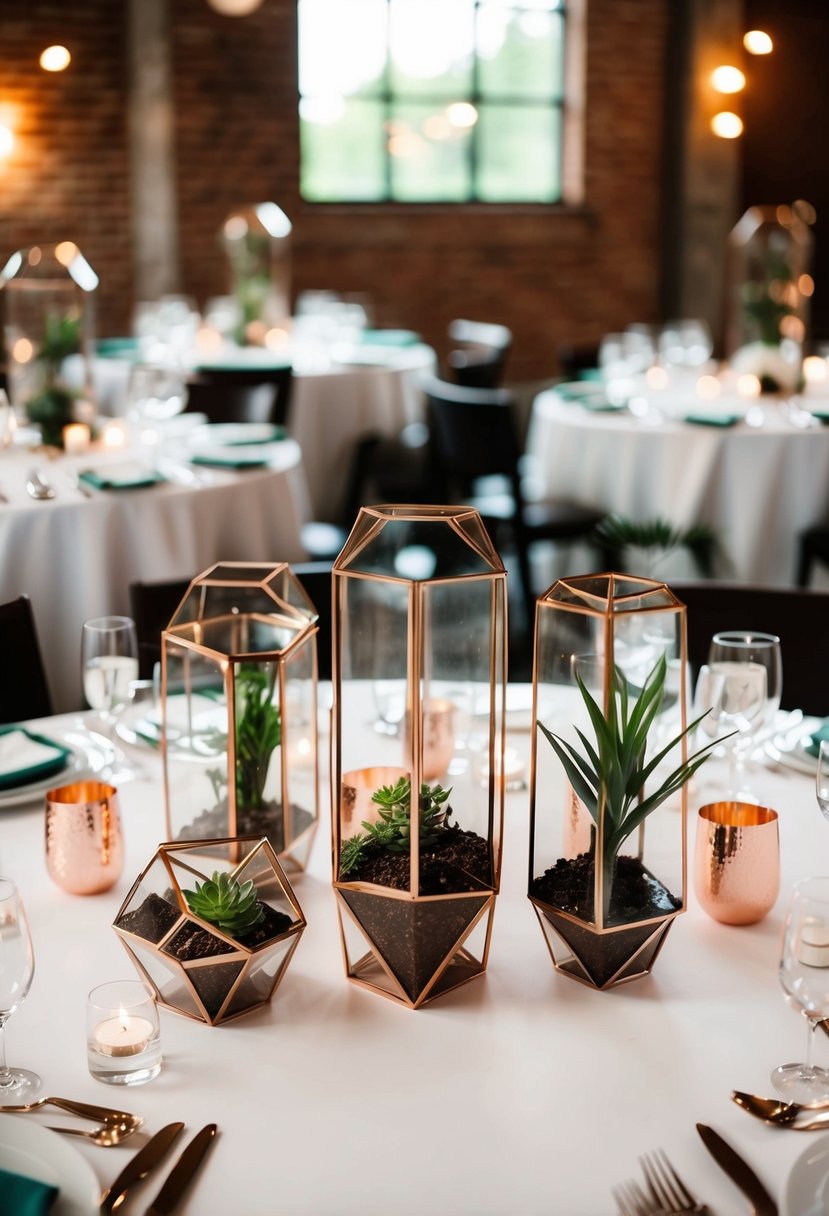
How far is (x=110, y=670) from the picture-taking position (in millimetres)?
1663

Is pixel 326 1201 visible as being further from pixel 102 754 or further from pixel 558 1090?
pixel 102 754

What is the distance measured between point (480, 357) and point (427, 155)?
68.3 inches

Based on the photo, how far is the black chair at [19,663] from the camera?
2.15m

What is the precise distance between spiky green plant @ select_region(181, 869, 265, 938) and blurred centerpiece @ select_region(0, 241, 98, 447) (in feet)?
9.02

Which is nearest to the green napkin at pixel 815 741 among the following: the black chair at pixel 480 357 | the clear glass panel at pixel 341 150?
the black chair at pixel 480 357

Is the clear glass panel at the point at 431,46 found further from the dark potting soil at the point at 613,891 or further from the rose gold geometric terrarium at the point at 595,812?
the dark potting soil at the point at 613,891

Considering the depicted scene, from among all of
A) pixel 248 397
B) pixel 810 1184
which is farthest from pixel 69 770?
pixel 248 397

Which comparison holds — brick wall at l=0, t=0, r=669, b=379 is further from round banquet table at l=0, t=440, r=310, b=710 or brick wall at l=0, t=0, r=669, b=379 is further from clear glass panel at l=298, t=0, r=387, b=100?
round banquet table at l=0, t=440, r=310, b=710

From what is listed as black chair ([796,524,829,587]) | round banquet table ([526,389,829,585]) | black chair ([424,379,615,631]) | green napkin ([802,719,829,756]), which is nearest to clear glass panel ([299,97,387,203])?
black chair ([424,379,615,631])

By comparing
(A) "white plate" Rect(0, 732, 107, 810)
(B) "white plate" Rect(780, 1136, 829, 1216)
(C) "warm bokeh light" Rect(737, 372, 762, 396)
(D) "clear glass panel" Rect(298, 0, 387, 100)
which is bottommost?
(A) "white plate" Rect(0, 732, 107, 810)

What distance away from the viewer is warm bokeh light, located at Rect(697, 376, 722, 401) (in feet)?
15.8

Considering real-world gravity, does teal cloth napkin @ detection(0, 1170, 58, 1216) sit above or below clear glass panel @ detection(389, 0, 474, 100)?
below

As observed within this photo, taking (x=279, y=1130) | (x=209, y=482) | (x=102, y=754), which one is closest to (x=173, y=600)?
(x=102, y=754)

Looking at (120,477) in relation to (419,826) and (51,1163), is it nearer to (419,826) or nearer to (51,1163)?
(419,826)
